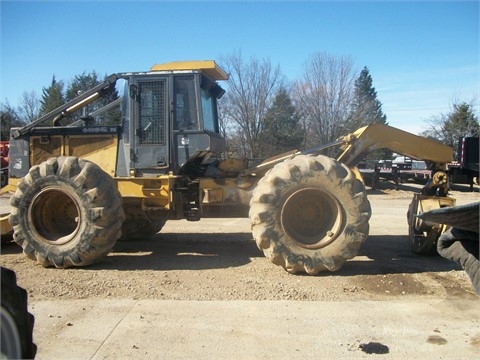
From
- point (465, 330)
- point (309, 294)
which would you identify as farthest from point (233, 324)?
point (465, 330)

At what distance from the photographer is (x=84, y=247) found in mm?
6223

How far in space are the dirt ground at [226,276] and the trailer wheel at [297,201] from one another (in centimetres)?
27

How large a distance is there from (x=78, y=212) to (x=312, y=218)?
3368 millimetres

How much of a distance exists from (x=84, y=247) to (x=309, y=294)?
3151 millimetres

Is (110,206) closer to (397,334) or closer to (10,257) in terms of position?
(10,257)

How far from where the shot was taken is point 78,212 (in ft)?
21.0

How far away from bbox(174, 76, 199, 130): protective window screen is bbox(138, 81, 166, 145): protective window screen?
0.22 m

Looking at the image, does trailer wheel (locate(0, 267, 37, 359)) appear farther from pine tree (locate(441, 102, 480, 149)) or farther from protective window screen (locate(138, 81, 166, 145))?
pine tree (locate(441, 102, 480, 149))

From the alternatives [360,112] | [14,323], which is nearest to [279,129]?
[360,112]

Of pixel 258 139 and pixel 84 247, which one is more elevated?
pixel 258 139

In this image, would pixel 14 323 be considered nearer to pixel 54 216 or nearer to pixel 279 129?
pixel 54 216

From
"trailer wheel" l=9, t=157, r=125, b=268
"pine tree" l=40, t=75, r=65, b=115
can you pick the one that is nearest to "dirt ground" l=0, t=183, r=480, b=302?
"trailer wheel" l=9, t=157, r=125, b=268

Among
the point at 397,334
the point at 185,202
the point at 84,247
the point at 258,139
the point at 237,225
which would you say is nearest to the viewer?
the point at 397,334

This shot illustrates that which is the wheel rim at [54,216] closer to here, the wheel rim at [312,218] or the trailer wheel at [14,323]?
the wheel rim at [312,218]
